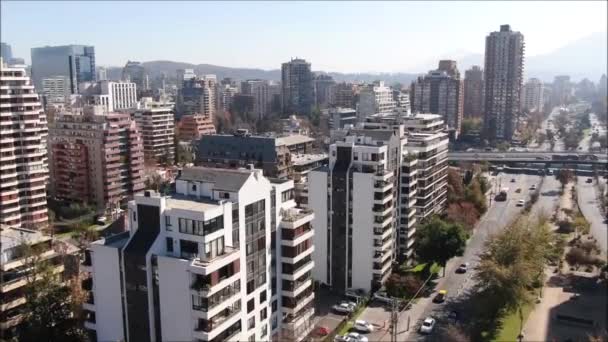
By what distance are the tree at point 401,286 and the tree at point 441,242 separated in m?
1.45

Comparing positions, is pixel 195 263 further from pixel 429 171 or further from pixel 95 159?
pixel 95 159

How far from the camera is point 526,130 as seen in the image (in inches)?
2080

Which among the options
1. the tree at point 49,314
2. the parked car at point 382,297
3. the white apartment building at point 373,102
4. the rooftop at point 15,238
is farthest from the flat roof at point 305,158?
the tree at point 49,314

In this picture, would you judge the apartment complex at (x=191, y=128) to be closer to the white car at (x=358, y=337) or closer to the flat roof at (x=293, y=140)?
the flat roof at (x=293, y=140)

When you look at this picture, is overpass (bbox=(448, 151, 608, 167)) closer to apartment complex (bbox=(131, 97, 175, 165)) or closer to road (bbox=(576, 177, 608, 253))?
road (bbox=(576, 177, 608, 253))

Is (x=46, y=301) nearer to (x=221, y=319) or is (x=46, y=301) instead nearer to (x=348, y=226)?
(x=221, y=319)

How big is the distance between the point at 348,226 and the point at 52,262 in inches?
322

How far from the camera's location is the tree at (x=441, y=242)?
695 inches

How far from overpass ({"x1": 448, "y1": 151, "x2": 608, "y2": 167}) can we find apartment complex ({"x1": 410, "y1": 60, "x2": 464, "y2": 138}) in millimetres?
7922

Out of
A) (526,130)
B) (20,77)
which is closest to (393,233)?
(20,77)

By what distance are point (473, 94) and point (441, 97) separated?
40.6 ft

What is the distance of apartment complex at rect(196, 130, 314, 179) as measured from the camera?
2823 cm

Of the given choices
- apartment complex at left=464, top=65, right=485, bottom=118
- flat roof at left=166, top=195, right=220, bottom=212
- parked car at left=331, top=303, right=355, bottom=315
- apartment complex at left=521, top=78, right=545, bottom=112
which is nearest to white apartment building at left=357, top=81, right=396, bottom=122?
apartment complex at left=464, top=65, right=485, bottom=118

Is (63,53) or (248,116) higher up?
(63,53)
